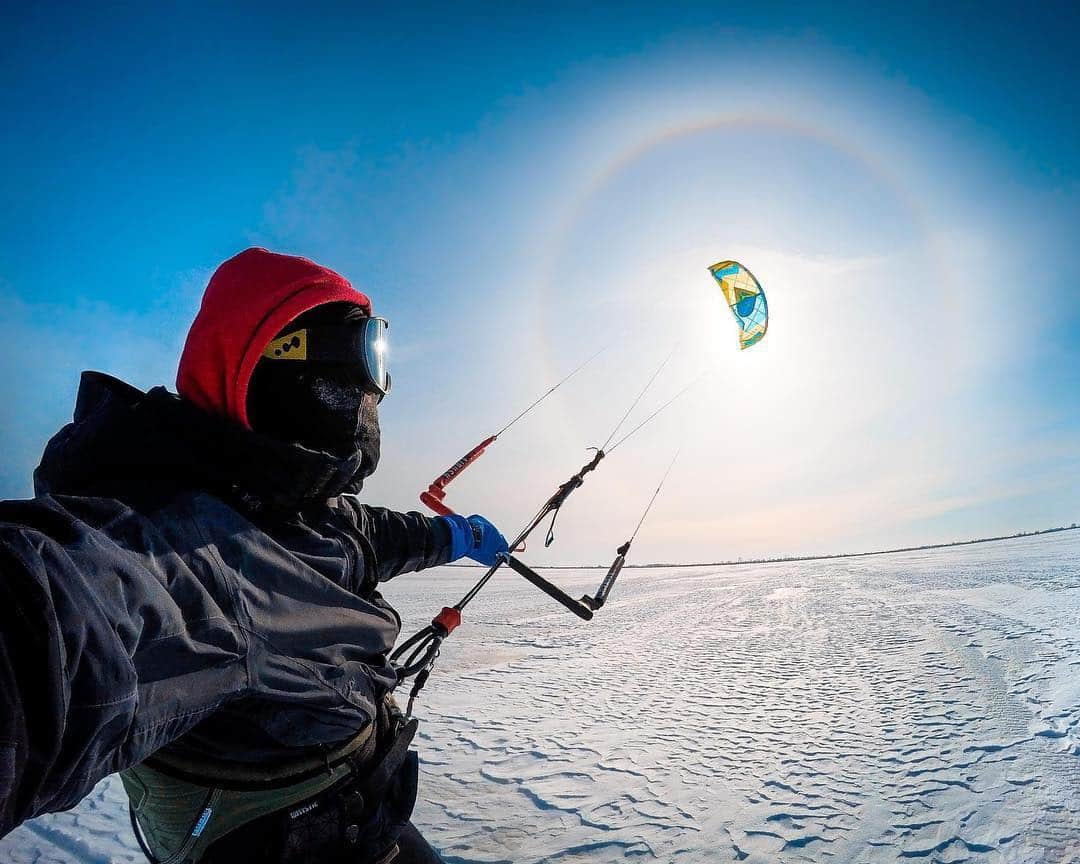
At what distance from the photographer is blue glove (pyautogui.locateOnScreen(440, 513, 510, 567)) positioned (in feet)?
7.95

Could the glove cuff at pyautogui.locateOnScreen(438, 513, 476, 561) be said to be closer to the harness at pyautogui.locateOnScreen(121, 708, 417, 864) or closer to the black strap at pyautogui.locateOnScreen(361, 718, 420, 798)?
the black strap at pyautogui.locateOnScreen(361, 718, 420, 798)

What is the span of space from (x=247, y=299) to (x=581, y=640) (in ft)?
25.3

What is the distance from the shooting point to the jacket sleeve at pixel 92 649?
66cm

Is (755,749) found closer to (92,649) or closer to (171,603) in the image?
(171,603)

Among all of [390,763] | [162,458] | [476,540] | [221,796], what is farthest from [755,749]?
[162,458]

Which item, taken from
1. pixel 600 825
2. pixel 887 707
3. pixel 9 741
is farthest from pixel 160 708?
pixel 887 707

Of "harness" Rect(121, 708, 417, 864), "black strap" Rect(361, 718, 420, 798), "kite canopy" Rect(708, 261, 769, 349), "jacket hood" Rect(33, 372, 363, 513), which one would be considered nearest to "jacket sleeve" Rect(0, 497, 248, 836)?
"jacket hood" Rect(33, 372, 363, 513)

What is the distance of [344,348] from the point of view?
5.19 ft

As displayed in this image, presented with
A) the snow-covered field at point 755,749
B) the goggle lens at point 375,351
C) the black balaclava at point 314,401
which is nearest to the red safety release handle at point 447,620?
the black balaclava at point 314,401

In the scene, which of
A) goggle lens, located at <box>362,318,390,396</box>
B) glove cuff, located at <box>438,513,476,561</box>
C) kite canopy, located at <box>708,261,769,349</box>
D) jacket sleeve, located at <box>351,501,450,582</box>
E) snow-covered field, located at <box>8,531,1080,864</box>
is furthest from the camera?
kite canopy, located at <box>708,261,769,349</box>

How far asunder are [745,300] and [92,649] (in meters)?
10.5

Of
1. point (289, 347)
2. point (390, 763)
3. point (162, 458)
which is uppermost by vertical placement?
point (289, 347)

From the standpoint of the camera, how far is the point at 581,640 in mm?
8000

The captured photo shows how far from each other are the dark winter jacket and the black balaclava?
0.21m
